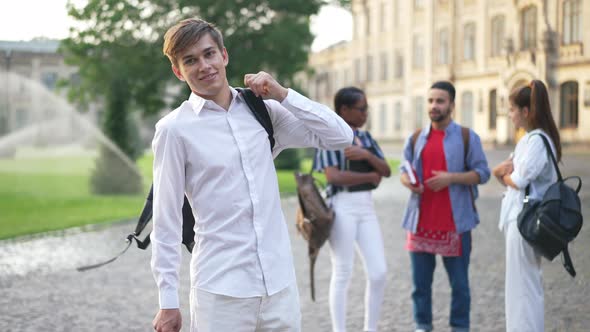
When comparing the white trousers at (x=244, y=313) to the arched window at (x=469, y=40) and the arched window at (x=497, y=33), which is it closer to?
the arched window at (x=497, y=33)

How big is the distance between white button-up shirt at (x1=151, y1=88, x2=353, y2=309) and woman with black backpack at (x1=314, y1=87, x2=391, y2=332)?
2.50 metres

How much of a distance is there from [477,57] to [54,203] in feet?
42.3

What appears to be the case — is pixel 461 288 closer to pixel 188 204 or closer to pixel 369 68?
pixel 188 204

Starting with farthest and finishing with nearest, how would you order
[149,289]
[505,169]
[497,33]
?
1. [497,33]
2. [149,289]
3. [505,169]

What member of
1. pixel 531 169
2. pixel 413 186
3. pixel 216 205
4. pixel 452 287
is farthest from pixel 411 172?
pixel 216 205

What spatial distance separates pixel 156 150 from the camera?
8.82ft

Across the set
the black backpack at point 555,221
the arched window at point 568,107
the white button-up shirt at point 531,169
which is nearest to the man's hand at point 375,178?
the white button-up shirt at point 531,169

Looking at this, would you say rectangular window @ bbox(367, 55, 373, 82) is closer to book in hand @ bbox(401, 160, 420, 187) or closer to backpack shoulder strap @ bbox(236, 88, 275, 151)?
book in hand @ bbox(401, 160, 420, 187)

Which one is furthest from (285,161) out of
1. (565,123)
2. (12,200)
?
(565,123)

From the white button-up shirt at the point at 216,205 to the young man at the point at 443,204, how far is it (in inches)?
110

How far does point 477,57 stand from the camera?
20406mm

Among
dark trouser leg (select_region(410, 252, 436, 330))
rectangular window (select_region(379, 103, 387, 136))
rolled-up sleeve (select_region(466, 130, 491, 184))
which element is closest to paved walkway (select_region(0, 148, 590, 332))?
dark trouser leg (select_region(410, 252, 436, 330))

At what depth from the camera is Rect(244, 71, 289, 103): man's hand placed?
2.74 metres

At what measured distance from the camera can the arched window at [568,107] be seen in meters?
8.16
